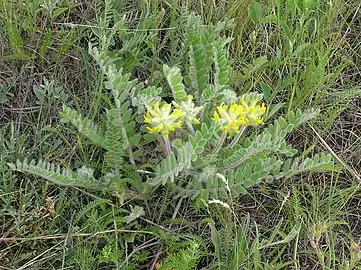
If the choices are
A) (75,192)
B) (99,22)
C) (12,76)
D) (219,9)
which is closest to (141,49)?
(99,22)

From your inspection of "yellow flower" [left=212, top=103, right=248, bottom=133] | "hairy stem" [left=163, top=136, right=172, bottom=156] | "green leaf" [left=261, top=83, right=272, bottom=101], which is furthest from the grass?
"yellow flower" [left=212, top=103, right=248, bottom=133]

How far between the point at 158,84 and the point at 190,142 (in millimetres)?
451

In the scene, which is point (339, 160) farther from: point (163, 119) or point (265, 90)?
point (163, 119)

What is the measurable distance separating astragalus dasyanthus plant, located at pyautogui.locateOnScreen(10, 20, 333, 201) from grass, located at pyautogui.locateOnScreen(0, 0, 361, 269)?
70mm

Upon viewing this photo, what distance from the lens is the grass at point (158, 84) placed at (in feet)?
6.07

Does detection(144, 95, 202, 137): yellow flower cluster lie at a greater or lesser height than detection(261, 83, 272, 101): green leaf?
greater

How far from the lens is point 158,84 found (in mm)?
2133

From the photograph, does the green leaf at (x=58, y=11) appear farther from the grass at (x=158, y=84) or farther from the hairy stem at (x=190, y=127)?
the hairy stem at (x=190, y=127)

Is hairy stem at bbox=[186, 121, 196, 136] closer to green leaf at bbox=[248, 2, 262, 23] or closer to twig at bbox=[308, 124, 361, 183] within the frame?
twig at bbox=[308, 124, 361, 183]

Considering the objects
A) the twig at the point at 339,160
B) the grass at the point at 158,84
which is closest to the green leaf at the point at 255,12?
the grass at the point at 158,84

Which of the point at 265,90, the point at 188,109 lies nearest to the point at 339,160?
the point at 265,90

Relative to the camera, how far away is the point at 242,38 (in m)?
2.34

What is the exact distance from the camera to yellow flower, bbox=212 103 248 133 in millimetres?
1708

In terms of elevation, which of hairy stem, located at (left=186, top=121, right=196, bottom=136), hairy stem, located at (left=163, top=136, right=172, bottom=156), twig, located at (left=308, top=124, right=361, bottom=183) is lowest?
twig, located at (left=308, top=124, right=361, bottom=183)
